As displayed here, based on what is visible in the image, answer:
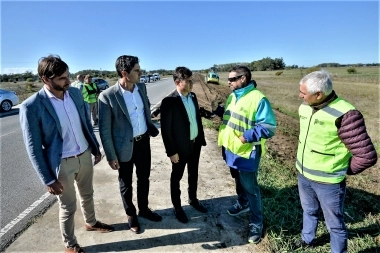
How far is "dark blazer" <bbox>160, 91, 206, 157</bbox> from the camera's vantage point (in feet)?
10.5

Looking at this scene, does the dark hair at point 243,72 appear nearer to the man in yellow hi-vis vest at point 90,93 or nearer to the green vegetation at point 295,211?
the green vegetation at point 295,211

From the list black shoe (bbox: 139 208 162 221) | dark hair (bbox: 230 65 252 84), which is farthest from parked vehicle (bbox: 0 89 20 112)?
dark hair (bbox: 230 65 252 84)

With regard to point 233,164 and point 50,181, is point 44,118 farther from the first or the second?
point 233,164

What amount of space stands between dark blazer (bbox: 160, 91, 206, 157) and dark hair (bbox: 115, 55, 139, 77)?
564 millimetres

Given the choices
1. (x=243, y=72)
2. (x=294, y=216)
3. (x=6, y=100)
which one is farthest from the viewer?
(x=6, y=100)

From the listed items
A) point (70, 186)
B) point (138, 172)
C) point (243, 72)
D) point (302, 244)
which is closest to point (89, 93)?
point (138, 172)

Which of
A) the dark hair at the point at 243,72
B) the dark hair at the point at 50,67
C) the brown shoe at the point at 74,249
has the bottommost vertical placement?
the brown shoe at the point at 74,249

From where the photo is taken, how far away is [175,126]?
10.7ft

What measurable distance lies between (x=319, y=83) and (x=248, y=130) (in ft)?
2.68

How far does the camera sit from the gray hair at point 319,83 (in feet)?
7.95

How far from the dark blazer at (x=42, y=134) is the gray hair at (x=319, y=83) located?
2.42 meters

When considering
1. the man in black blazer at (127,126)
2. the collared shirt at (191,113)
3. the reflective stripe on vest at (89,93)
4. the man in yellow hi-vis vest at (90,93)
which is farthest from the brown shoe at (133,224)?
the reflective stripe on vest at (89,93)

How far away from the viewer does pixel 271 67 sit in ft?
319

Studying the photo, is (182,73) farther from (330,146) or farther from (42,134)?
(330,146)
